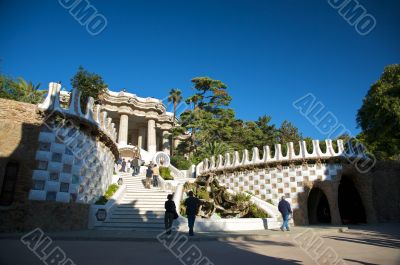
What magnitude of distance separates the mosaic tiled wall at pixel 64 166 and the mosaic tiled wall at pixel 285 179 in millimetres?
13521

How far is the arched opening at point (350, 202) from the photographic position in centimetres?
2531

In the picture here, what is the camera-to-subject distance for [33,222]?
481 inches

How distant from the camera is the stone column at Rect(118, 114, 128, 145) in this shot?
45188 millimetres

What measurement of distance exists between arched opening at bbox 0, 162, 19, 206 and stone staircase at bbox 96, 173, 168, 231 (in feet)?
13.4

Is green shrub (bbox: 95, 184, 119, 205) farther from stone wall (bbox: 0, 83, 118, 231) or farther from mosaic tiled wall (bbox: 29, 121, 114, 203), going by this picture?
stone wall (bbox: 0, 83, 118, 231)

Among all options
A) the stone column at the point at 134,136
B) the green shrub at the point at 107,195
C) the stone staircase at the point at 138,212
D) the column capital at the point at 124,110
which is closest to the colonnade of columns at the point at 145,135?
the column capital at the point at 124,110

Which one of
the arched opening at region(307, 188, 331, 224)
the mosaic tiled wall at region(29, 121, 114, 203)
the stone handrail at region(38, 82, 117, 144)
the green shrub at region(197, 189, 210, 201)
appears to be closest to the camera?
the mosaic tiled wall at region(29, 121, 114, 203)

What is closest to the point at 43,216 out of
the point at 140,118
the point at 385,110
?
the point at 385,110

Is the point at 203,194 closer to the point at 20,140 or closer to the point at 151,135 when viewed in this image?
the point at 20,140

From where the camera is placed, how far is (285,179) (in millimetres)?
23531

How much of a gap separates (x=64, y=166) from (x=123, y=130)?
33768 millimetres

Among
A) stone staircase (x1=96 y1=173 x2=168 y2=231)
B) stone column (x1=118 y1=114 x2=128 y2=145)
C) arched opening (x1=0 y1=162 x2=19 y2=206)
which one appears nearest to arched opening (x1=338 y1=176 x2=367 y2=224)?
stone staircase (x1=96 y1=173 x2=168 y2=231)

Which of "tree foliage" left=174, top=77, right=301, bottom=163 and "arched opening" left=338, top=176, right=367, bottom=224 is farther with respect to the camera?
"tree foliage" left=174, top=77, right=301, bottom=163

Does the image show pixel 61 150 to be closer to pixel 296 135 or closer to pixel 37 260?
pixel 37 260
